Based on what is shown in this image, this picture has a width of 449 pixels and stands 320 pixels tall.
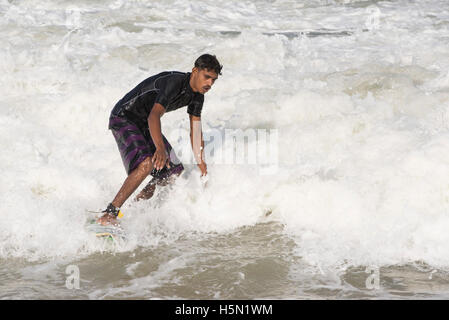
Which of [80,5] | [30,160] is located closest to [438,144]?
[30,160]

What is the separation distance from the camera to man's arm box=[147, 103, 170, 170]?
4.25m

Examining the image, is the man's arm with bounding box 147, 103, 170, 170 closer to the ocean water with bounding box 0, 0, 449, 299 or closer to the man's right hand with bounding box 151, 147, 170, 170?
the man's right hand with bounding box 151, 147, 170, 170

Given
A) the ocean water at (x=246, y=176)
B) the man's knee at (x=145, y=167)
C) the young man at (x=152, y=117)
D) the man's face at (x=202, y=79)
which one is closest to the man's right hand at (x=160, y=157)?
the young man at (x=152, y=117)

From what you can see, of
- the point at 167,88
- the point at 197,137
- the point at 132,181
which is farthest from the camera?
the point at 197,137

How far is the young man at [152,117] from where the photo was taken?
4.33 metres

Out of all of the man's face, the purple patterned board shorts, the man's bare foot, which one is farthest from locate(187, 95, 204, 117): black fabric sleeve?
the man's bare foot

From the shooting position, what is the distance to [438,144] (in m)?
5.57

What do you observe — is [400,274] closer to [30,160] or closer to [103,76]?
[30,160]

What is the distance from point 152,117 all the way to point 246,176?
1.80m

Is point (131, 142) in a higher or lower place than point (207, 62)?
lower

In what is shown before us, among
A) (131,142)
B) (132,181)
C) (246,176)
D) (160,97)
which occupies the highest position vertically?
A: (160,97)

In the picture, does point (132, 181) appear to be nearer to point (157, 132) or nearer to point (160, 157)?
point (160, 157)

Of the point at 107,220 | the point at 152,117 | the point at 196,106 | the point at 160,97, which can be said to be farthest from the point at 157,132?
the point at 107,220

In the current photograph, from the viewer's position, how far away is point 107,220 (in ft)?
14.7
